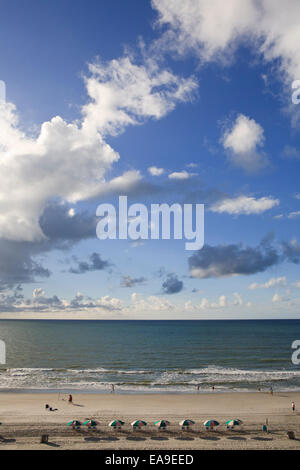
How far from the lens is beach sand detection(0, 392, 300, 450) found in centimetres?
2503

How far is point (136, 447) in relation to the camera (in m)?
24.3

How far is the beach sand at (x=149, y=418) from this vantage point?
25.0 m

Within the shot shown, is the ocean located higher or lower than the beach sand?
lower

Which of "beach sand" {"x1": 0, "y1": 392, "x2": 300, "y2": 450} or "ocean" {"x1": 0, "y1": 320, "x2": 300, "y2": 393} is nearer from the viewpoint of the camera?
"beach sand" {"x1": 0, "y1": 392, "x2": 300, "y2": 450}

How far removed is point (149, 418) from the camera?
3219 cm

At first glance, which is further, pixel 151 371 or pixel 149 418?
pixel 151 371

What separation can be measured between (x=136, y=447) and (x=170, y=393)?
21.2 meters

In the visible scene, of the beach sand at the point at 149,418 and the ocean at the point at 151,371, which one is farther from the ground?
the beach sand at the point at 149,418

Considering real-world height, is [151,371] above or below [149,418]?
below

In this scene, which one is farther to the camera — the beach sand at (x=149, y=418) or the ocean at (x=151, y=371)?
the ocean at (x=151, y=371)

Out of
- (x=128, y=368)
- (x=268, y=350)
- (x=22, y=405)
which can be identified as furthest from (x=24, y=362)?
(x=268, y=350)

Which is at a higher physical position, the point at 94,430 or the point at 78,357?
the point at 94,430
